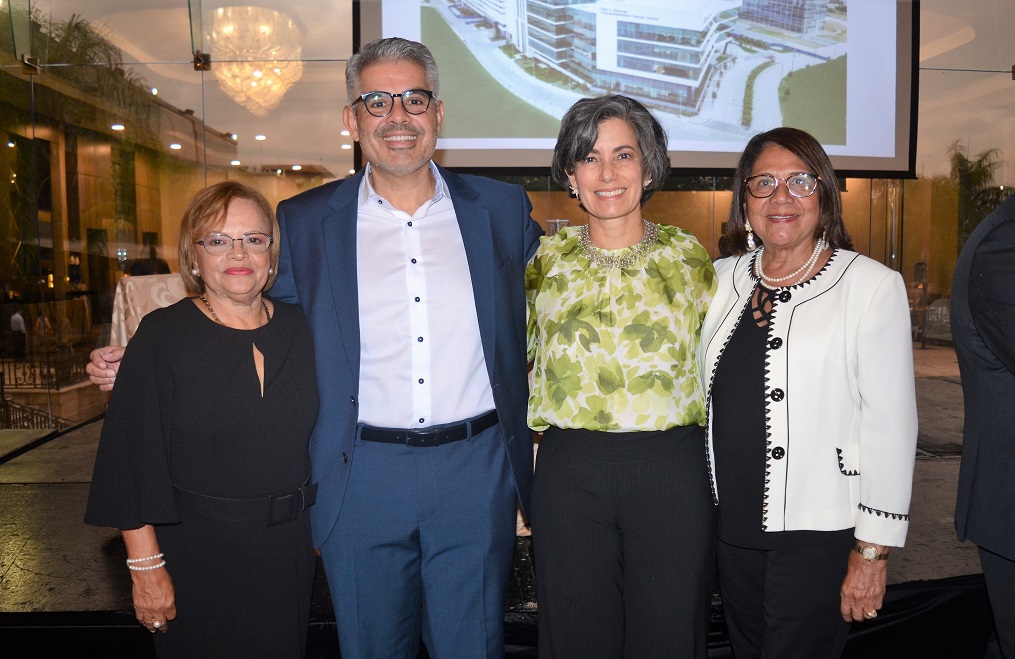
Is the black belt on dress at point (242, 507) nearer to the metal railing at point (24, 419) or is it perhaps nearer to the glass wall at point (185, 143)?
the glass wall at point (185, 143)

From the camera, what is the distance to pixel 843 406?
1742mm

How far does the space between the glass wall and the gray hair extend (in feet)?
11.6

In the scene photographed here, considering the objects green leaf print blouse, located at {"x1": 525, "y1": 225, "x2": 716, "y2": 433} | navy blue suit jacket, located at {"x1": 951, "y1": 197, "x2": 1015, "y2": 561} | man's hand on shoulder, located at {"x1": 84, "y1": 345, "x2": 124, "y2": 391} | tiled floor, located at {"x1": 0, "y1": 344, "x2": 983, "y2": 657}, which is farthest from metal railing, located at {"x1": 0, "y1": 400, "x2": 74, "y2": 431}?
navy blue suit jacket, located at {"x1": 951, "y1": 197, "x2": 1015, "y2": 561}

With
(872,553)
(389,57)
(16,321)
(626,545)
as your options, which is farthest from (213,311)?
(16,321)

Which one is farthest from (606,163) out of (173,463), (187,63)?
(187,63)

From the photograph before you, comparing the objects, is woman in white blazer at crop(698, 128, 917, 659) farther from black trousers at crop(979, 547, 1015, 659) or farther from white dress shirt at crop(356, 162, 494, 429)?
white dress shirt at crop(356, 162, 494, 429)

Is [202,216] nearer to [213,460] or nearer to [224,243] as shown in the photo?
[224,243]

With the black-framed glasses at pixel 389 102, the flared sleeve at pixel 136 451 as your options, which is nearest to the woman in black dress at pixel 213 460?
the flared sleeve at pixel 136 451

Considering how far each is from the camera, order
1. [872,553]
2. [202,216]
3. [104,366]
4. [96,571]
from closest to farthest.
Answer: [872,553]
[202,216]
[104,366]
[96,571]

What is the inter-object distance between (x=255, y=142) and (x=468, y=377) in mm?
4532

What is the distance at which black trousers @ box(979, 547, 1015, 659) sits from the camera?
1.77 m

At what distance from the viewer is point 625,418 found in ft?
5.66

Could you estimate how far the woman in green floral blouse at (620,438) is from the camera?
1.73m

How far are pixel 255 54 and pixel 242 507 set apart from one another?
487cm
